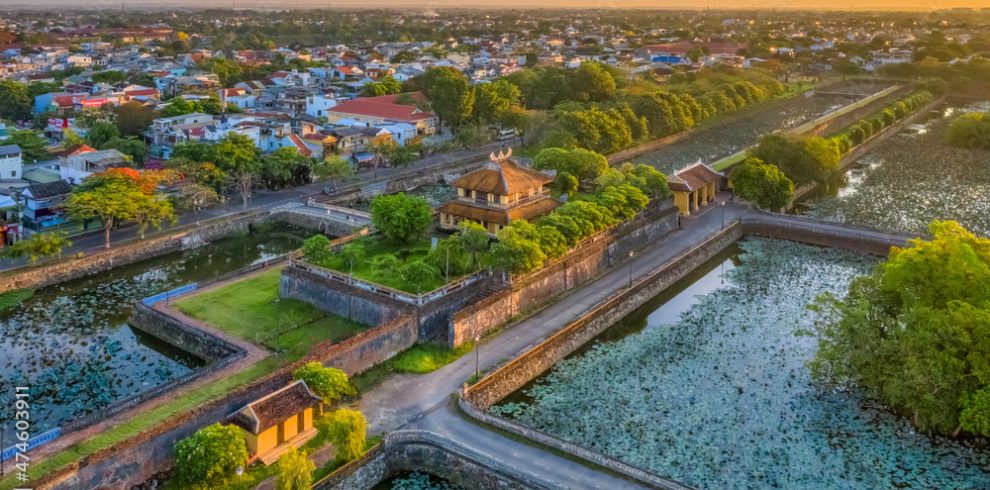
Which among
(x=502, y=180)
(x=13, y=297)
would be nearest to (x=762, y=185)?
(x=502, y=180)

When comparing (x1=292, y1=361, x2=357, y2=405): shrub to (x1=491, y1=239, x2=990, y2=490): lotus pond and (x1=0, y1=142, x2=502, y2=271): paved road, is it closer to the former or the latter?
(x1=491, y1=239, x2=990, y2=490): lotus pond

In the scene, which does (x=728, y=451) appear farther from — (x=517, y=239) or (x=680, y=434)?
(x=517, y=239)

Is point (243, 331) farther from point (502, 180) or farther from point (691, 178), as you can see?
point (691, 178)

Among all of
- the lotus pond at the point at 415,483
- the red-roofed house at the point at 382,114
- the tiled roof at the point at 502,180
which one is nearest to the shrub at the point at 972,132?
the red-roofed house at the point at 382,114

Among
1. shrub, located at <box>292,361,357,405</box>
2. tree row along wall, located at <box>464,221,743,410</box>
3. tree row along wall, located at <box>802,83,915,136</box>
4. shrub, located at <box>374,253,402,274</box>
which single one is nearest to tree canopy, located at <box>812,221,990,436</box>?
tree row along wall, located at <box>464,221,743,410</box>

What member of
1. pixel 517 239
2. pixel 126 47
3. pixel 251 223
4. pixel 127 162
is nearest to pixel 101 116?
pixel 127 162

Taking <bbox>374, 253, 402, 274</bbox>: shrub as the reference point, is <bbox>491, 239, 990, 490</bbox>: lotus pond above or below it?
below
